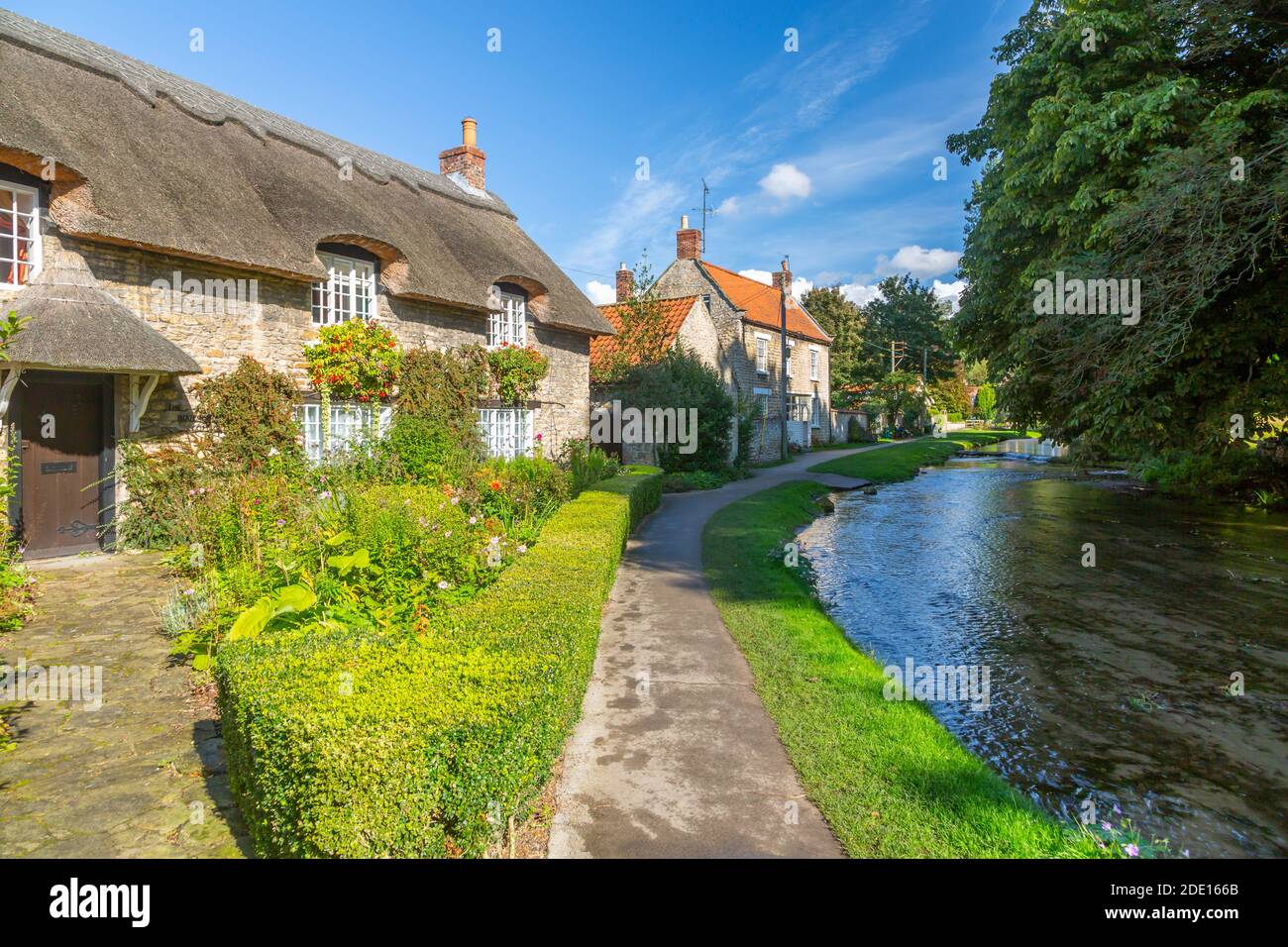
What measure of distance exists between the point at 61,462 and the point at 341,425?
4.37 metres

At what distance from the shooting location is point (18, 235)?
9258 mm

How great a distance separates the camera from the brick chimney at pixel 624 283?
25.6 meters

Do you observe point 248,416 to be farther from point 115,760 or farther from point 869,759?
point 869,759

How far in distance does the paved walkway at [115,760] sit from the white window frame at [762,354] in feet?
89.8

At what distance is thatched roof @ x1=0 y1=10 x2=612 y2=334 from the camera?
951cm

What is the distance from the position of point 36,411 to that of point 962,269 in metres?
19.4

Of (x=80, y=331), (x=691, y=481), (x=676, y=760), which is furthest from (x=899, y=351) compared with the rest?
(x=676, y=760)

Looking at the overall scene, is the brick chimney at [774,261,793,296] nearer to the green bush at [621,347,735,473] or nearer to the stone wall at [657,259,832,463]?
the stone wall at [657,259,832,463]

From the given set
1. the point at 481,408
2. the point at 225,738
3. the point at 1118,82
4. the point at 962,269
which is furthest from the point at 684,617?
the point at 962,269

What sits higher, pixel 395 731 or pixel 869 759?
pixel 395 731

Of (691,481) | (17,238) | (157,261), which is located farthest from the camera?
(691,481)

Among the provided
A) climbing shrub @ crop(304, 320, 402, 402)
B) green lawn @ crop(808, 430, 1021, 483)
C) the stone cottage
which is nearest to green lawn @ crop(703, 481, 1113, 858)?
climbing shrub @ crop(304, 320, 402, 402)

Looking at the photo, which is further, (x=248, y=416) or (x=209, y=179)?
(x=209, y=179)

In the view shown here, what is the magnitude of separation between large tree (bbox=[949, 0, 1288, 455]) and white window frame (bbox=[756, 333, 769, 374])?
1617 centimetres
